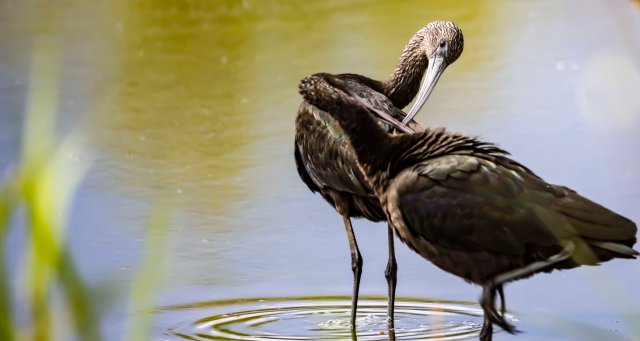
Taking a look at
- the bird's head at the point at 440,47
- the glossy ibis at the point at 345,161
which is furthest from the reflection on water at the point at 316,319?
the bird's head at the point at 440,47

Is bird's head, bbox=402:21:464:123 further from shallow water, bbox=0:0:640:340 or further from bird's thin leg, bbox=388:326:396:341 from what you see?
bird's thin leg, bbox=388:326:396:341

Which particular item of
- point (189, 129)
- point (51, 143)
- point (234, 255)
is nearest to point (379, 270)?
point (234, 255)

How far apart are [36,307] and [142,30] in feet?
35.5

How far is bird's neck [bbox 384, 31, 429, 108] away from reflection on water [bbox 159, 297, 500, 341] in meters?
1.22

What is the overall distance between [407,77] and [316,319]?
170 cm

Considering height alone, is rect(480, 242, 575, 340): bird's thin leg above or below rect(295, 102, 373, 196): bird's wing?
below

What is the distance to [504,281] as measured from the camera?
18.7ft

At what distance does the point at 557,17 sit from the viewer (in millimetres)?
13508

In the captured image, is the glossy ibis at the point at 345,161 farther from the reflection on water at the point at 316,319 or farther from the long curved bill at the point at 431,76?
the reflection on water at the point at 316,319

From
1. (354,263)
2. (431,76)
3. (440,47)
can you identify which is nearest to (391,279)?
(354,263)

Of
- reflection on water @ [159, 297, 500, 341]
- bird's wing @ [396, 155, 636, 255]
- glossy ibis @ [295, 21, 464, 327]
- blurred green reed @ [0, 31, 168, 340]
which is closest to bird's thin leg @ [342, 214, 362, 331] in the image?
glossy ibis @ [295, 21, 464, 327]

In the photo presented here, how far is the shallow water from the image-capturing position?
282 inches

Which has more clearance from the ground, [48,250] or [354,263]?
[354,263]

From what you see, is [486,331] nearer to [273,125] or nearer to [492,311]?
[492,311]
